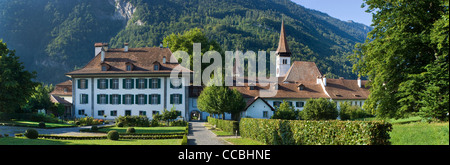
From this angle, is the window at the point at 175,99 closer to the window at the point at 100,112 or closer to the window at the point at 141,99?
the window at the point at 141,99

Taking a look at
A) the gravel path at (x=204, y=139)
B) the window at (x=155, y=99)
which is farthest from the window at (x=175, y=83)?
the gravel path at (x=204, y=139)

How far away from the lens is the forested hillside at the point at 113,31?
14450 cm

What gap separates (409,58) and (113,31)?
16059 cm

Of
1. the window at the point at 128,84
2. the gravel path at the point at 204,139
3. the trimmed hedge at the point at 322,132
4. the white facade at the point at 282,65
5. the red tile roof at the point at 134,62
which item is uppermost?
the white facade at the point at 282,65

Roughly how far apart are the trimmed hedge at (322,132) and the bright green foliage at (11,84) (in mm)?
24756

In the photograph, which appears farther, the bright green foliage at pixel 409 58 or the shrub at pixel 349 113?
the shrub at pixel 349 113

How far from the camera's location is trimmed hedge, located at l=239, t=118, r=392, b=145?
1183cm

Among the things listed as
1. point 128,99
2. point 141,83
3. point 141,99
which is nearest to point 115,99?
point 128,99

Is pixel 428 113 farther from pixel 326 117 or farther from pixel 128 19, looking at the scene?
pixel 128 19

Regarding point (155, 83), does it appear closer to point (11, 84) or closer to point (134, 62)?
point (134, 62)

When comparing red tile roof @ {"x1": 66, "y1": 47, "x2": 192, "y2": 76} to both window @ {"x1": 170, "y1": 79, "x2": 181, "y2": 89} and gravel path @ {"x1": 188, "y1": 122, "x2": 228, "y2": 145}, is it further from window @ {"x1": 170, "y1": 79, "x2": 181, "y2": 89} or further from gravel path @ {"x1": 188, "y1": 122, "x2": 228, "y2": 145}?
gravel path @ {"x1": 188, "y1": 122, "x2": 228, "y2": 145}

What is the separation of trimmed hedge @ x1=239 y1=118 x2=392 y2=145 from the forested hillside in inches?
4491

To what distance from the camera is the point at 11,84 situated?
33.4 metres
